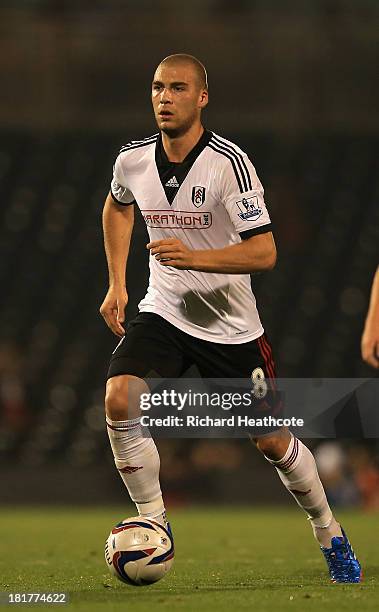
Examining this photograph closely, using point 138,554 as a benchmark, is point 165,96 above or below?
above

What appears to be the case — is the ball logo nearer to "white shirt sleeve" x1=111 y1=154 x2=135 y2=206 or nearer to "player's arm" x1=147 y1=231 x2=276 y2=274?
"player's arm" x1=147 y1=231 x2=276 y2=274

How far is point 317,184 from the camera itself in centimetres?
2170

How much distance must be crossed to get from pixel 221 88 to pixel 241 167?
13177mm

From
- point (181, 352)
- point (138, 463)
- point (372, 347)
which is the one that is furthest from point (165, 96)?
point (138, 463)

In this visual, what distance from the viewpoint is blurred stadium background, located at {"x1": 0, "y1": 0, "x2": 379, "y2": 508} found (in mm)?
17578

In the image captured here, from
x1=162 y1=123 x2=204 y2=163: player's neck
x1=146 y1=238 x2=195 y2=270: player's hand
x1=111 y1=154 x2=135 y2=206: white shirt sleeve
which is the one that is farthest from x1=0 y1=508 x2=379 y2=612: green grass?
x1=162 y1=123 x2=204 y2=163: player's neck

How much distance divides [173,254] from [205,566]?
8.19 feet

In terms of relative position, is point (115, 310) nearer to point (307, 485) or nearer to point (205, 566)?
point (307, 485)

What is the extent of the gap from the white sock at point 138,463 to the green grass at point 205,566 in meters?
0.37

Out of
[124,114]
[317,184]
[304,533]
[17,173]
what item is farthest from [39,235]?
[304,533]

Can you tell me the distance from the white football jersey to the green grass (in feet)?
3.88

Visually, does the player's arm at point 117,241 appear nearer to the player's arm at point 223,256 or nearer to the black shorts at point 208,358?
the black shorts at point 208,358

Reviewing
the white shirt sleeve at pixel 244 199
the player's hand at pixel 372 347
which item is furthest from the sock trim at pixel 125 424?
the player's hand at pixel 372 347

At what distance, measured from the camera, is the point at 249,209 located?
18.2 ft
